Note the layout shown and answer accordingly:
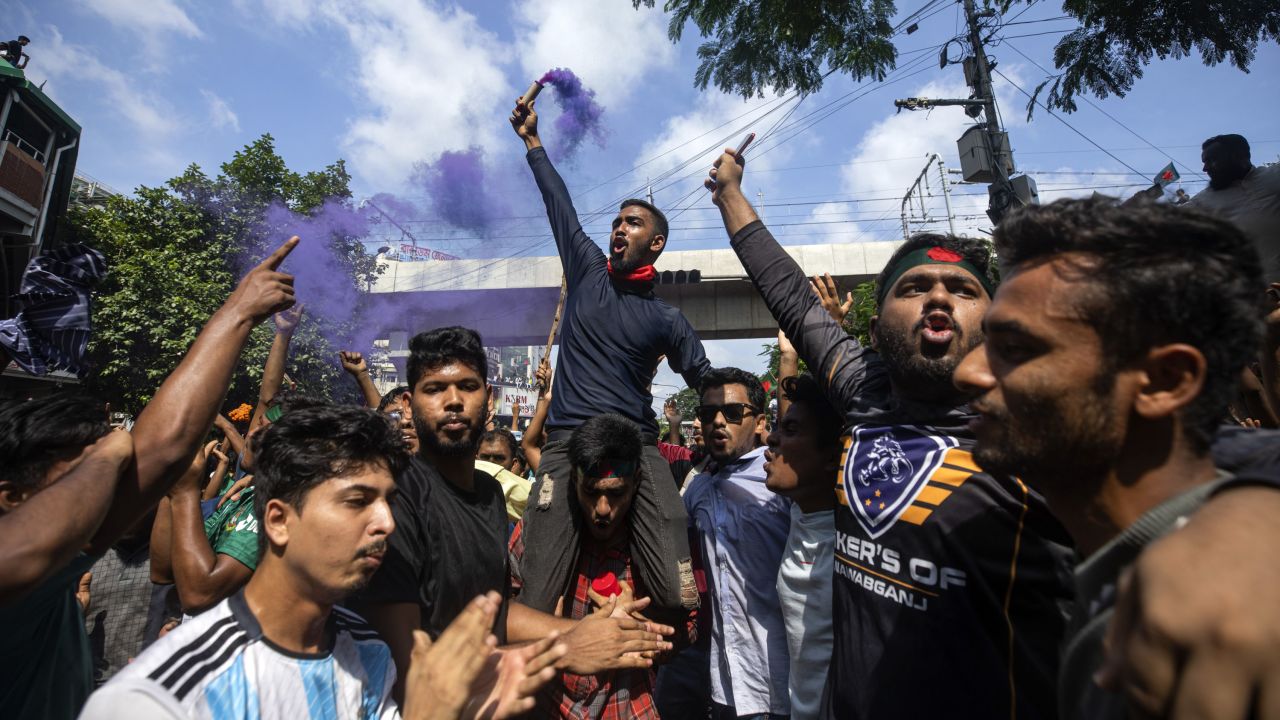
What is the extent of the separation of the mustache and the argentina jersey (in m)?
0.28

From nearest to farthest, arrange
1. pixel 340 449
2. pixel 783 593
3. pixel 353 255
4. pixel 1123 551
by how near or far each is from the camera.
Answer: pixel 1123 551, pixel 340 449, pixel 783 593, pixel 353 255

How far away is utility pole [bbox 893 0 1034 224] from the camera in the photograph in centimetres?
992

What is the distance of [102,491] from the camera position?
62.7 inches

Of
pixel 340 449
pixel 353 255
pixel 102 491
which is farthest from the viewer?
pixel 353 255

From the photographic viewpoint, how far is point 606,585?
3.29 m

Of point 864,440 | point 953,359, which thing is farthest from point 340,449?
point 953,359

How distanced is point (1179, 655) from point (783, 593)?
2.29 meters

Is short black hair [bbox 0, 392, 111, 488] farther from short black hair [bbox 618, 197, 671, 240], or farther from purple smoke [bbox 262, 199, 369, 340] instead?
purple smoke [bbox 262, 199, 369, 340]

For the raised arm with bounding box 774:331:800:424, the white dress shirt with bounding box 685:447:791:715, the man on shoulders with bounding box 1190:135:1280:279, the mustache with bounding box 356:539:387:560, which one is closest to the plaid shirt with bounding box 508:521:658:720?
the white dress shirt with bounding box 685:447:791:715

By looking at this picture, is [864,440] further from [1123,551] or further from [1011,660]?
[1123,551]

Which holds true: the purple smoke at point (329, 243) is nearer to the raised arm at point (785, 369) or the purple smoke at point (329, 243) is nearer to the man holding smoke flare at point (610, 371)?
the man holding smoke flare at point (610, 371)

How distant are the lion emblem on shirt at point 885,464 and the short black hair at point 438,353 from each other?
1.78 meters

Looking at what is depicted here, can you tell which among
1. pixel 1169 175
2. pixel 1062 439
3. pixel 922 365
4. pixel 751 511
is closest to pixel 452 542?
pixel 751 511

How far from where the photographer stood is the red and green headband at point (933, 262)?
2.21m
